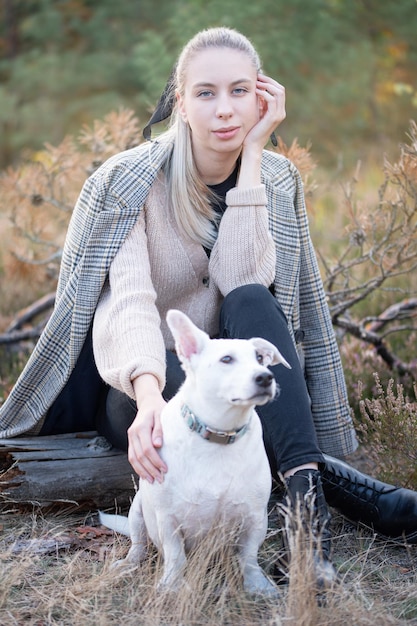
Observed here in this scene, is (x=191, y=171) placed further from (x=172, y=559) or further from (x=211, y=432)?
(x=172, y=559)

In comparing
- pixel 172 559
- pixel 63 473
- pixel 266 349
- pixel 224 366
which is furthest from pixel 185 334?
pixel 63 473

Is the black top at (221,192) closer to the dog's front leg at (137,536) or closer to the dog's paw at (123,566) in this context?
the dog's front leg at (137,536)

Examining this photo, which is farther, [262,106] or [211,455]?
[262,106]

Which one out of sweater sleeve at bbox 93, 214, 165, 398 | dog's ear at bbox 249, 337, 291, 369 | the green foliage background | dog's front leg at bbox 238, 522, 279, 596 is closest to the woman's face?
sweater sleeve at bbox 93, 214, 165, 398

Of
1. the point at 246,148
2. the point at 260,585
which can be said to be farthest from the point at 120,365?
the point at 246,148

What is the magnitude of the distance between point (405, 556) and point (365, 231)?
169 cm

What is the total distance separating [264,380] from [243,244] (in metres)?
0.89

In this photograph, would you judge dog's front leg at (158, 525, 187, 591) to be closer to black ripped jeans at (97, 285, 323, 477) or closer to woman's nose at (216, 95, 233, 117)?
black ripped jeans at (97, 285, 323, 477)

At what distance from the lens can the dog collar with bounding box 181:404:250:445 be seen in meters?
2.19

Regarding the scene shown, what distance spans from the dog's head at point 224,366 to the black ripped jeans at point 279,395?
13.8 inches

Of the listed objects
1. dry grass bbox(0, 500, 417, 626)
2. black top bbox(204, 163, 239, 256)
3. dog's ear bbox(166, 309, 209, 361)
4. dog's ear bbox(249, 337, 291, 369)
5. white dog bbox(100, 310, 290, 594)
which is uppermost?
black top bbox(204, 163, 239, 256)

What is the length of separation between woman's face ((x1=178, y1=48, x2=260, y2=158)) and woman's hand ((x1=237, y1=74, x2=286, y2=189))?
5 centimetres

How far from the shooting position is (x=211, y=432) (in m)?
2.19

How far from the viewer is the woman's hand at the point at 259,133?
2.88 meters
